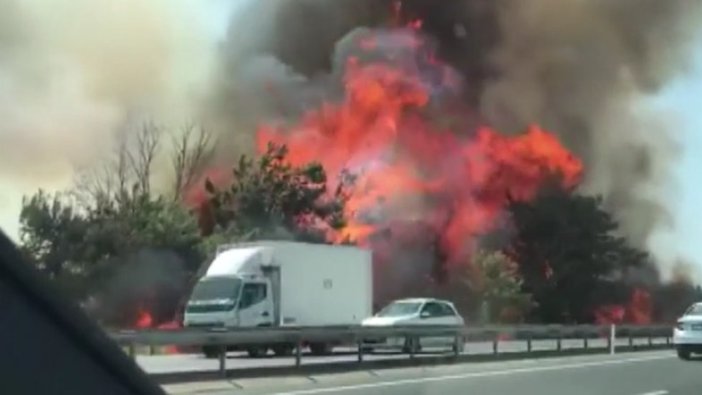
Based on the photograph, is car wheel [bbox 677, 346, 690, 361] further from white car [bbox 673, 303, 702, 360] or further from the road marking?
the road marking

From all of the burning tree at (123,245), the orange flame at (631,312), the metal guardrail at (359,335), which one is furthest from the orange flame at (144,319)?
the orange flame at (631,312)

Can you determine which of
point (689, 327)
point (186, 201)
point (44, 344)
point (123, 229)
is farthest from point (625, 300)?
point (44, 344)

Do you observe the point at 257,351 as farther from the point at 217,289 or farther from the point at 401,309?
the point at 401,309

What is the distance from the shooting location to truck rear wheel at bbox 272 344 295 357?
2560 centimetres

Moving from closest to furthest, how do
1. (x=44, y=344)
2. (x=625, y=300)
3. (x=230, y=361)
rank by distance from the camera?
→ (x=44, y=344) → (x=230, y=361) → (x=625, y=300)

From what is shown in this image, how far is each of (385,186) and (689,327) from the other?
2774 cm

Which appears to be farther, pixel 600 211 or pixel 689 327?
pixel 600 211

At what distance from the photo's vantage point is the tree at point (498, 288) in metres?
57.5

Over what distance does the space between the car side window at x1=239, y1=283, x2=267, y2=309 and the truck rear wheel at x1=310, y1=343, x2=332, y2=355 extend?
5.87 m

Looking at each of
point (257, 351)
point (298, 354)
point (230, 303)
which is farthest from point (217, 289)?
point (298, 354)

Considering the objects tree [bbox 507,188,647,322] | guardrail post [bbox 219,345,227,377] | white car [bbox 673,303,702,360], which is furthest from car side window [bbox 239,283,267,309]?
tree [bbox 507,188,647,322]

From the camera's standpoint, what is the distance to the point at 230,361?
79.3 ft

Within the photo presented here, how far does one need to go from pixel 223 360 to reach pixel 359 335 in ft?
18.8

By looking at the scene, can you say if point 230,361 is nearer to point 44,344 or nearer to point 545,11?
point 44,344
